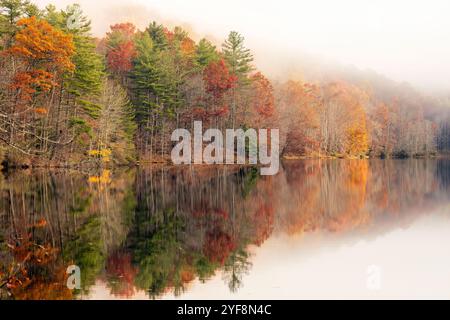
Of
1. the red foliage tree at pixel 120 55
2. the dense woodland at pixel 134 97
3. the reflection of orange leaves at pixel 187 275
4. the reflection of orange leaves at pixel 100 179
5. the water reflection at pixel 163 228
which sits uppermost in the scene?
the red foliage tree at pixel 120 55

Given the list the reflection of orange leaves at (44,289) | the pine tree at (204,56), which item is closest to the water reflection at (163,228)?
the reflection of orange leaves at (44,289)

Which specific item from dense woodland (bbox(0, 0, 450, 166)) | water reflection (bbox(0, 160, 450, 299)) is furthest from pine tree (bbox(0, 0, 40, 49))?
water reflection (bbox(0, 160, 450, 299))

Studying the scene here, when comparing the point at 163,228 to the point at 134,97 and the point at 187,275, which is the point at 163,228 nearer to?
the point at 187,275

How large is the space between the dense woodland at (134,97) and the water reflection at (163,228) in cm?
342

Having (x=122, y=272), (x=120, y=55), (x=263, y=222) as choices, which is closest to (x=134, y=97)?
(x=120, y=55)

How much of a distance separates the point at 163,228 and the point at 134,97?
43867 millimetres

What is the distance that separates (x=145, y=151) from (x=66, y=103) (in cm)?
1268

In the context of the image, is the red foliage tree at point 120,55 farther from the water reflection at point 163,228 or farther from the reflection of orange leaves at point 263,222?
the reflection of orange leaves at point 263,222

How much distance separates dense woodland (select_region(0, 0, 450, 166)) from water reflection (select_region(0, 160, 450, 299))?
342cm

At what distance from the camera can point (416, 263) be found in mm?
11375

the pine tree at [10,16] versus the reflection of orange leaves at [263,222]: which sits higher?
the pine tree at [10,16]

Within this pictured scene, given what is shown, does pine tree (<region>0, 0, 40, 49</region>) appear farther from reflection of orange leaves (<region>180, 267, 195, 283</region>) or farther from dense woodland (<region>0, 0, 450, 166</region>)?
reflection of orange leaves (<region>180, 267, 195, 283</region>)

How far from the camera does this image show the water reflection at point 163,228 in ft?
31.3
